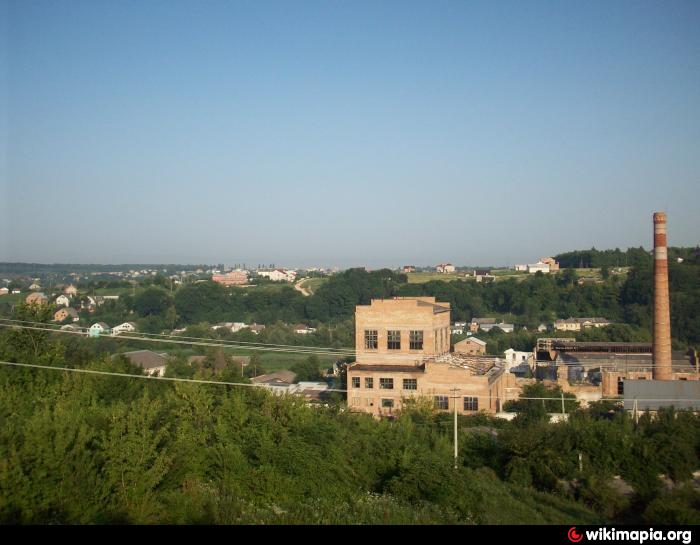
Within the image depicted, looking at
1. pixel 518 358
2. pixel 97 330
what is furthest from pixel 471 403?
pixel 518 358

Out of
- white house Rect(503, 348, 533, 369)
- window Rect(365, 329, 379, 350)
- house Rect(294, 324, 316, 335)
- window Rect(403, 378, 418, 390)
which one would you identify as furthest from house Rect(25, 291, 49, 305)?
white house Rect(503, 348, 533, 369)

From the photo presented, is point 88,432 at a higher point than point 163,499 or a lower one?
higher

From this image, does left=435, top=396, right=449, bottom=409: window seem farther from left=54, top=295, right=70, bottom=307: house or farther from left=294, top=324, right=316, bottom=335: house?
left=54, top=295, right=70, bottom=307: house

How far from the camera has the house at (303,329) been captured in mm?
80356

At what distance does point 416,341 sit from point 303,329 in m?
53.1

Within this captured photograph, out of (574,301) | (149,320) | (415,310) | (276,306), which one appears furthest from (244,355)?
(574,301)

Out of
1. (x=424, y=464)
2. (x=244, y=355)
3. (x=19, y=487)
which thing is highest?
(x=19, y=487)

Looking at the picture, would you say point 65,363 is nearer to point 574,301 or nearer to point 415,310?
point 415,310

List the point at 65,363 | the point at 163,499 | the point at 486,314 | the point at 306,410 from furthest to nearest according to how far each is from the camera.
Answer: the point at 486,314 < the point at 65,363 < the point at 306,410 < the point at 163,499

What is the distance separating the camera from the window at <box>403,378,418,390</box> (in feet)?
99.8

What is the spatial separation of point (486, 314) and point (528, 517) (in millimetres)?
80123

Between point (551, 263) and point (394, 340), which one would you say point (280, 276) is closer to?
point (551, 263)

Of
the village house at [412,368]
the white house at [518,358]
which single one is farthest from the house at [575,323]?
the village house at [412,368]

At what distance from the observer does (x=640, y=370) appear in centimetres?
3884
